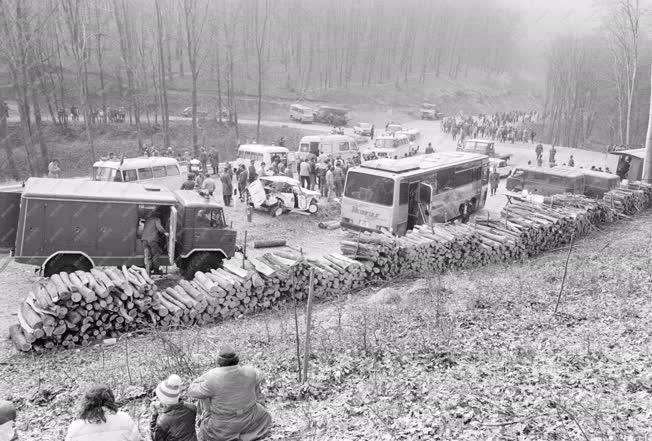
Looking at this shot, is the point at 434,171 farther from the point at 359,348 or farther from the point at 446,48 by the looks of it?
the point at 446,48

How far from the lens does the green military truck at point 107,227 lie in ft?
40.1

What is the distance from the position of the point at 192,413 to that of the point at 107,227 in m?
8.45

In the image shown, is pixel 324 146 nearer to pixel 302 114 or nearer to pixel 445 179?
pixel 445 179

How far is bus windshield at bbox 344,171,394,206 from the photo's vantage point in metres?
17.5

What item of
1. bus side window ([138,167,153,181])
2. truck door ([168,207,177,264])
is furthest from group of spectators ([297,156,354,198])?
truck door ([168,207,177,264])

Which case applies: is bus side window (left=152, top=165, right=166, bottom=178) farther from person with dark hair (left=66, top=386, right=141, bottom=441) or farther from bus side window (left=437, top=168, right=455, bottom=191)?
person with dark hair (left=66, top=386, right=141, bottom=441)

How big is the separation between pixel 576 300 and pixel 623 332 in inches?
78.3

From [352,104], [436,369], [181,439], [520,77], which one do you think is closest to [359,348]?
[436,369]

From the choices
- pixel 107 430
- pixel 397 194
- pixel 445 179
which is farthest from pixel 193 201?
pixel 445 179

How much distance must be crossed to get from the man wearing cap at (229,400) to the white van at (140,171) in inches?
649

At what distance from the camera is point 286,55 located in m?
76.6

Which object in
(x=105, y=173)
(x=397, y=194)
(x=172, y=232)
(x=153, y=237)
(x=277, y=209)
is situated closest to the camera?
(x=172, y=232)

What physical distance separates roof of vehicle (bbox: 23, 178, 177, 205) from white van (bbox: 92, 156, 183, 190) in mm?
7336

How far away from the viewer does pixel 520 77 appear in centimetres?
11675
